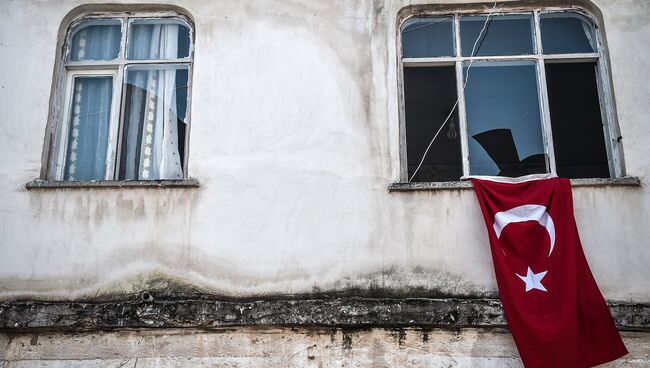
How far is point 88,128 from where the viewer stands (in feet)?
25.4

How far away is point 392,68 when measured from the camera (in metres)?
7.57

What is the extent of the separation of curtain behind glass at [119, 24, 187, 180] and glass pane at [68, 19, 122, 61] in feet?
0.72

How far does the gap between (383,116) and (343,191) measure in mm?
917

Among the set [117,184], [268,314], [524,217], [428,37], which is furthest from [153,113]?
[524,217]

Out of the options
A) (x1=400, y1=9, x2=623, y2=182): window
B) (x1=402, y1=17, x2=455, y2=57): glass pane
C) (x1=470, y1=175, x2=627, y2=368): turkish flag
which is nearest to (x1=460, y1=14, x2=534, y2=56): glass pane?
(x1=400, y1=9, x2=623, y2=182): window

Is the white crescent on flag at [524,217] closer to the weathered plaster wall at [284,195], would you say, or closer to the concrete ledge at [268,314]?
the weathered plaster wall at [284,195]

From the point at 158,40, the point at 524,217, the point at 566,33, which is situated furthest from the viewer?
the point at 158,40

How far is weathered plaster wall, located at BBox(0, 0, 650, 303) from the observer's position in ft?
22.6

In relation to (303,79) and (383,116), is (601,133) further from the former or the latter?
(303,79)

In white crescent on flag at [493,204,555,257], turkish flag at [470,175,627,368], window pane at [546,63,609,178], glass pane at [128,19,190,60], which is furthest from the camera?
glass pane at [128,19,190,60]

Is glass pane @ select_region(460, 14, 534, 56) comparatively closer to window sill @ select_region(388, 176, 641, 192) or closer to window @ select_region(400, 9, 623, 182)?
window @ select_region(400, 9, 623, 182)

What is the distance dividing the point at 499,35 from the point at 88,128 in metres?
4.62

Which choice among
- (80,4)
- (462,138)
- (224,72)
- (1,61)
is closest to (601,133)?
(462,138)

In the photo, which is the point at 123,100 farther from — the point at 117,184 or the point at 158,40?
the point at 117,184
